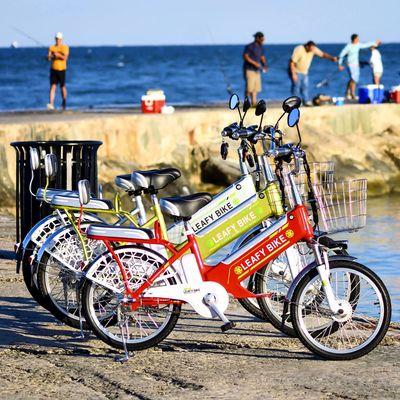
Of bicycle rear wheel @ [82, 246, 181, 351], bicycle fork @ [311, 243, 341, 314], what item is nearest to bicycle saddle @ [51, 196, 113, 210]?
bicycle rear wheel @ [82, 246, 181, 351]

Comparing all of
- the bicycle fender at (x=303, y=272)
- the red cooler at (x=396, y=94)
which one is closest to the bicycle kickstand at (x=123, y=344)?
the bicycle fender at (x=303, y=272)

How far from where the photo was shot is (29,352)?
7102 millimetres

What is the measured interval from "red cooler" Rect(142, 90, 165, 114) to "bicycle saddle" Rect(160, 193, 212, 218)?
46.2 ft

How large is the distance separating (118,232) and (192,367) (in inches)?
33.1

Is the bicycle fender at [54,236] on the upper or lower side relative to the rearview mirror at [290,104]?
lower

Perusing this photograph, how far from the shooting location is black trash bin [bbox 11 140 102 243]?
9.10 metres

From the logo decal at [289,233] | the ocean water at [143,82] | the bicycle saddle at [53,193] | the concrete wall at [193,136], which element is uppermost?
the ocean water at [143,82]

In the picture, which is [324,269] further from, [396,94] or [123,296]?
[396,94]

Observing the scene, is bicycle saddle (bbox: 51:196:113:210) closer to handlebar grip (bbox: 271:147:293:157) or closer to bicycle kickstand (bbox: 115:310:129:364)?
bicycle kickstand (bbox: 115:310:129:364)

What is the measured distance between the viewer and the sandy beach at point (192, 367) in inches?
246

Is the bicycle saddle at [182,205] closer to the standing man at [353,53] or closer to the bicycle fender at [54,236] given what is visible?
the bicycle fender at [54,236]

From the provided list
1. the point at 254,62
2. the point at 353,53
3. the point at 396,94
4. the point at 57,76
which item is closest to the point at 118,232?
the point at 254,62

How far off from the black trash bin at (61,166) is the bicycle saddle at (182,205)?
1.98 meters

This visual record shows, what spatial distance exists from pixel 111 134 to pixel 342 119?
17.8ft
